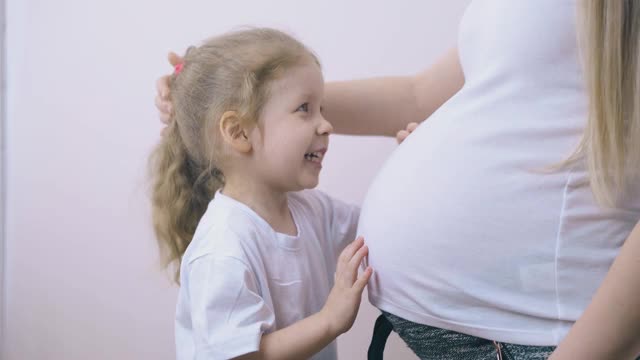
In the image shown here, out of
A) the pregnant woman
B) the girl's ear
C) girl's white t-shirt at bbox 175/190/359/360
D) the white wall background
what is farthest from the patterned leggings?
the white wall background

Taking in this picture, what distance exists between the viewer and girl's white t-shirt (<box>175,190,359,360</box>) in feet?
3.09

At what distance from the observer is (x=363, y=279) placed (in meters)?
0.93

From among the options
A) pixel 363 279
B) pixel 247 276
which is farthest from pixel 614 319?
pixel 247 276

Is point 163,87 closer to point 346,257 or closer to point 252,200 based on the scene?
point 252,200

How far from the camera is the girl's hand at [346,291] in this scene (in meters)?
0.94

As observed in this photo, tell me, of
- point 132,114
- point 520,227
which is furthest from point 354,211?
point 132,114

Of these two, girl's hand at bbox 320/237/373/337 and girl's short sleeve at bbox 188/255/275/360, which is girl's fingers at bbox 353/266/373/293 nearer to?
girl's hand at bbox 320/237/373/337

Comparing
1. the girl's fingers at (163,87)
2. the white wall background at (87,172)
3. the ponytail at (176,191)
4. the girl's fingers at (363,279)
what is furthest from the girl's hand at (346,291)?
the white wall background at (87,172)

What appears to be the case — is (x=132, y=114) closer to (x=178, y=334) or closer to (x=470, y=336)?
(x=178, y=334)

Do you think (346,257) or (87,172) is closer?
(346,257)

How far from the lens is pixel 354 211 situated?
4.06 ft

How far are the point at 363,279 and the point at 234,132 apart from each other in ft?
0.93

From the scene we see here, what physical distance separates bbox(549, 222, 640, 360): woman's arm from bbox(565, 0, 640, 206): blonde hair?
0.25ft

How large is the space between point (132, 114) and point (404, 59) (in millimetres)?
675
